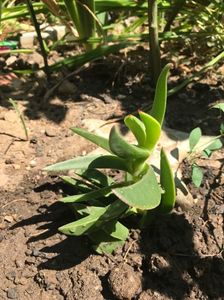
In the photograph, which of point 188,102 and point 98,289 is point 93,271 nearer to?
point 98,289

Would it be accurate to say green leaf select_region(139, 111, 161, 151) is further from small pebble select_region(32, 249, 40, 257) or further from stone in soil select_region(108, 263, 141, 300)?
small pebble select_region(32, 249, 40, 257)

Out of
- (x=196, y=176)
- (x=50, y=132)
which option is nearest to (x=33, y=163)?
(x=50, y=132)

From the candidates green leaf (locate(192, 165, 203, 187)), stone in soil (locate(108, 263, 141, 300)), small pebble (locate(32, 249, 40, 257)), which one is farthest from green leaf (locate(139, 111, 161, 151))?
small pebble (locate(32, 249, 40, 257))

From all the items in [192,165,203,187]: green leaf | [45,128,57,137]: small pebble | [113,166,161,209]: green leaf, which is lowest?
[45,128,57,137]: small pebble

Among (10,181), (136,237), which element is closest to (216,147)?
(136,237)

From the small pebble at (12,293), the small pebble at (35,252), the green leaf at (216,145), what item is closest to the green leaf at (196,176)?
the green leaf at (216,145)

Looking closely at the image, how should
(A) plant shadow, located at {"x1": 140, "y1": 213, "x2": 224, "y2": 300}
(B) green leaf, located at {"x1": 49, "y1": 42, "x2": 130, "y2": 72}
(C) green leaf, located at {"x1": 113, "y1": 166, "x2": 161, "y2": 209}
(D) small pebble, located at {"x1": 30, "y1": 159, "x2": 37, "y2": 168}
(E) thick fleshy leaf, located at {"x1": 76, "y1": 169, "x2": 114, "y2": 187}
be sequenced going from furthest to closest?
(B) green leaf, located at {"x1": 49, "y1": 42, "x2": 130, "y2": 72}
(D) small pebble, located at {"x1": 30, "y1": 159, "x2": 37, "y2": 168}
(E) thick fleshy leaf, located at {"x1": 76, "y1": 169, "x2": 114, "y2": 187}
(A) plant shadow, located at {"x1": 140, "y1": 213, "x2": 224, "y2": 300}
(C) green leaf, located at {"x1": 113, "y1": 166, "x2": 161, "y2": 209}
